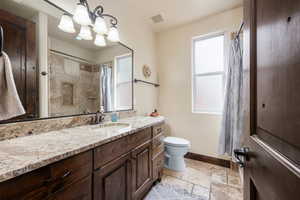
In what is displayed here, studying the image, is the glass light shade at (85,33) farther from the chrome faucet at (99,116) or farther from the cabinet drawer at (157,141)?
the cabinet drawer at (157,141)

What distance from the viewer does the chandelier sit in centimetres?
118

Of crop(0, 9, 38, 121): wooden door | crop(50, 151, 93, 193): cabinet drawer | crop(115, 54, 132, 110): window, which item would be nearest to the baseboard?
crop(115, 54, 132, 110): window

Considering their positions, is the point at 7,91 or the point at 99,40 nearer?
the point at 7,91

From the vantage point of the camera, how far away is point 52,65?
3.66 ft

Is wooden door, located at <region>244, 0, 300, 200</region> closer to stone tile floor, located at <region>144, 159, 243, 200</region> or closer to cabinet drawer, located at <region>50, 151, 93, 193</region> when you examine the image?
cabinet drawer, located at <region>50, 151, 93, 193</region>

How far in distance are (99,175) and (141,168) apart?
0.57m

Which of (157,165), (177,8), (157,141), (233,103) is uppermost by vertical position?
(177,8)

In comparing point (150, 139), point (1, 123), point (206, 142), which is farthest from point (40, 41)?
point (206, 142)

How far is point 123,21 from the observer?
1.90 meters

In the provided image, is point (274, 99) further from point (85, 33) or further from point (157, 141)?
point (85, 33)

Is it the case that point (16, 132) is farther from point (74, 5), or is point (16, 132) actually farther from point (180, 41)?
point (180, 41)

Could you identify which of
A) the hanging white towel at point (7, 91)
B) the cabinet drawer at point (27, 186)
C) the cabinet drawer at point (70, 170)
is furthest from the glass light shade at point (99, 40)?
the cabinet drawer at point (27, 186)

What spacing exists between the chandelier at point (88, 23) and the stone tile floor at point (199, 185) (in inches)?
74.6

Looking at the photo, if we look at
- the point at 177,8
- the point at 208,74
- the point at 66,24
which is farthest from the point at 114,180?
the point at 177,8
